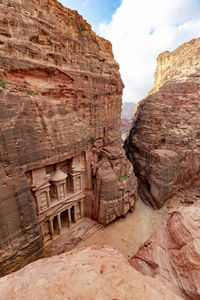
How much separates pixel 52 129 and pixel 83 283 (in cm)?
632

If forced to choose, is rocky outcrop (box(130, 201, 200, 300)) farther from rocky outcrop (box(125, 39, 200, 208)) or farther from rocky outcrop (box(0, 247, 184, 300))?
rocky outcrop (box(125, 39, 200, 208))

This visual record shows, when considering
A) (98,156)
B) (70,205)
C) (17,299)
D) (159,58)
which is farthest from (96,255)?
(159,58)

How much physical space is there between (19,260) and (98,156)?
25.4ft

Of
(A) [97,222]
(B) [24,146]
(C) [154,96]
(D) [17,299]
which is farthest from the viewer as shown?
(C) [154,96]

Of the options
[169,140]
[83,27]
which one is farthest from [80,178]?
[83,27]

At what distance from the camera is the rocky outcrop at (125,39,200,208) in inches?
489

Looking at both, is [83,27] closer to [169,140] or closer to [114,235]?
[169,140]

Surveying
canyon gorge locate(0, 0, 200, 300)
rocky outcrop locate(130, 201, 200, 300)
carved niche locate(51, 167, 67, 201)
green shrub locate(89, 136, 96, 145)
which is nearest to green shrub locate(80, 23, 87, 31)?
canyon gorge locate(0, 0, 200, 300)

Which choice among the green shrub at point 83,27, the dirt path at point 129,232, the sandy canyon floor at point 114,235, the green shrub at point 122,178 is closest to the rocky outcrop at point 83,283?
the sandy canyon floor at point 114,235

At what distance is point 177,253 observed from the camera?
364 centimetres

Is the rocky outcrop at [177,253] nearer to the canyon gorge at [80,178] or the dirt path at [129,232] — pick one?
the canyon gorge at [80,178]

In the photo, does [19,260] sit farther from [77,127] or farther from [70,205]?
[77,127]

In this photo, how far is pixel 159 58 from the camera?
89.8 ft

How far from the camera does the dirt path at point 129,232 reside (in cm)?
916
